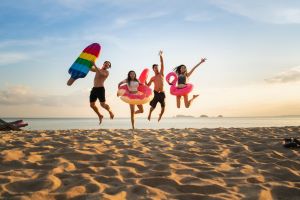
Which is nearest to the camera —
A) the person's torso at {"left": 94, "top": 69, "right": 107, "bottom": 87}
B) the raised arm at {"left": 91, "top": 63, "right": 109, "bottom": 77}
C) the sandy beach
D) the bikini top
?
the sandy beach

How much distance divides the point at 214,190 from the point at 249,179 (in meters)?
0.72

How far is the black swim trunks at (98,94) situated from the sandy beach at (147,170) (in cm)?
310

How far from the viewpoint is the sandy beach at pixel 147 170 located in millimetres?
3758

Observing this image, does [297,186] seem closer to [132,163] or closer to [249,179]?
[249,179]

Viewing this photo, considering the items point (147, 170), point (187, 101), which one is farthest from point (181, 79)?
point (147, 170)

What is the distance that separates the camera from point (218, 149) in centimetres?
642

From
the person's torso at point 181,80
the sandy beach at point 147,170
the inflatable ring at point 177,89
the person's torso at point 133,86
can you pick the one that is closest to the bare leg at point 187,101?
the inflatable ring at point 177,89

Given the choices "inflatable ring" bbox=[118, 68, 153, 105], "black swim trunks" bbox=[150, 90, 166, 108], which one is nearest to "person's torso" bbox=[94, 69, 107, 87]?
"inflatable ring" bbox=[118, 68, 153, 105]

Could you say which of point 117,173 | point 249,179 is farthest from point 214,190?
→ point 117,173

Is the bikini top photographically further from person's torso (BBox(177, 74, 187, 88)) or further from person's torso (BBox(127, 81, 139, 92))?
person's torso (BBox(127, 81, 139, 92))

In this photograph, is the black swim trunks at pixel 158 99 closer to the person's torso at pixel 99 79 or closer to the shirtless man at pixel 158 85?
the shirtless man at pixel 158 85

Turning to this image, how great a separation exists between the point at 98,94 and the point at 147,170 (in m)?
5.74

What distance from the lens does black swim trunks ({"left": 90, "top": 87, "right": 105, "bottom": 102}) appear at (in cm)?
1005

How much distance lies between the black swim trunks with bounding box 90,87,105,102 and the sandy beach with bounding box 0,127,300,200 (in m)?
3.10
